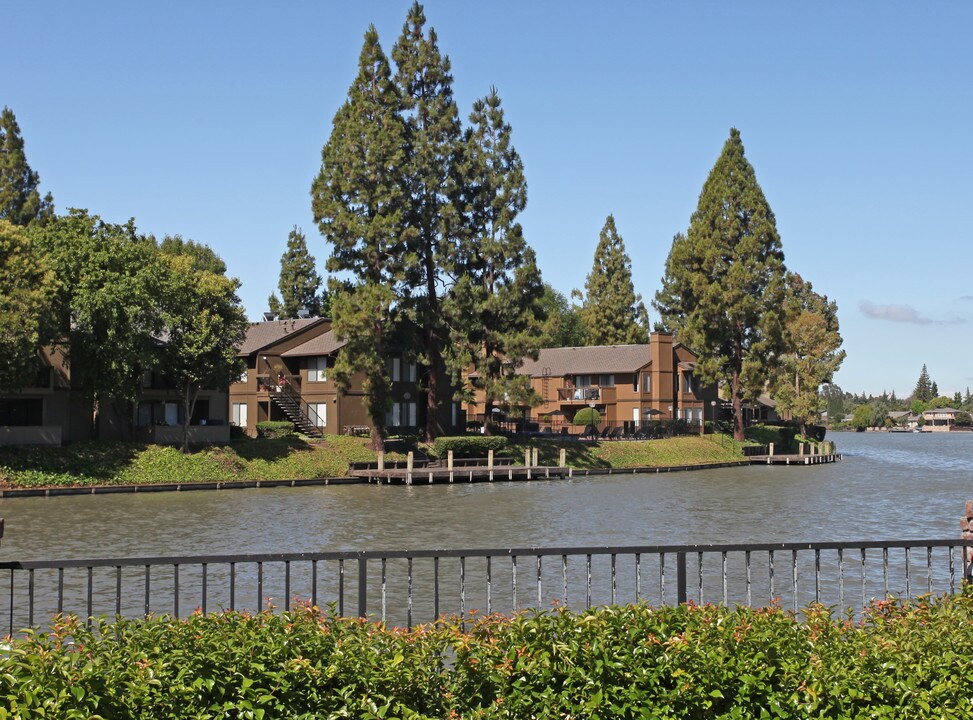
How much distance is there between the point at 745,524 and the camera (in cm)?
4347

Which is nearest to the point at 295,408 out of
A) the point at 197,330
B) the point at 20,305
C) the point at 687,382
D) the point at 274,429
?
the point at 274,429

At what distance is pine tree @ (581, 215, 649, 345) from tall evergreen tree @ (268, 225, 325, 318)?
30.7 meters

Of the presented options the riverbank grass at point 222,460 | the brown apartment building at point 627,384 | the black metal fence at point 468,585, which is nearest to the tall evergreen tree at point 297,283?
the brown apartment building at point 627,384

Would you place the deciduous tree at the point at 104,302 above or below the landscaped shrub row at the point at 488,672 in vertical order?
above

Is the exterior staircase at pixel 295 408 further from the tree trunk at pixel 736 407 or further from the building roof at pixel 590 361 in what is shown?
the tree trunk at pixel 736 407

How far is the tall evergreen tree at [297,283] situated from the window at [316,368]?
37443 mm

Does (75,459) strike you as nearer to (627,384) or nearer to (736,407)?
(736,407)

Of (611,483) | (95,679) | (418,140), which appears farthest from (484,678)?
(418,140)

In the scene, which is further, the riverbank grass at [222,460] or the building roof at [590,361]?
the building roof at [590,361]

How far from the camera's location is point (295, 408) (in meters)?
78.2

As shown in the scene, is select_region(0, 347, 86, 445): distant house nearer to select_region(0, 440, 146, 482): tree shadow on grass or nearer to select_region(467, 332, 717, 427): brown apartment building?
select_region(0, 440, 146, 482): tree shadow on grass

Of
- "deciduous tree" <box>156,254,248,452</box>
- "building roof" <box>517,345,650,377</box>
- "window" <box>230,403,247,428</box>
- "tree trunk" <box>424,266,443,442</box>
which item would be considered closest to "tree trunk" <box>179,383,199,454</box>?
"deciduous tree" <box>156,254,248,452</box>

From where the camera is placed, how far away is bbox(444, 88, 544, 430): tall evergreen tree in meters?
72.7

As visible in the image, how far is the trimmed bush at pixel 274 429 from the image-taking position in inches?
2904
